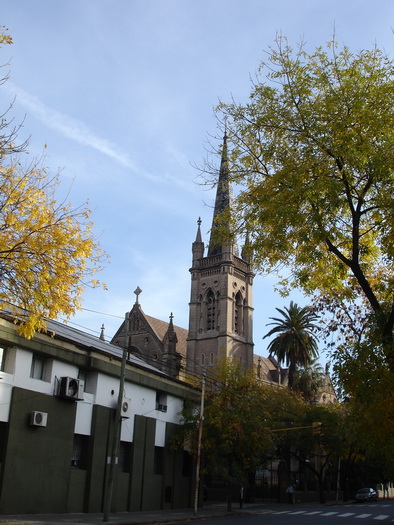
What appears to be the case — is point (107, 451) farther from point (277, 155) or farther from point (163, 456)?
point (277, 155)

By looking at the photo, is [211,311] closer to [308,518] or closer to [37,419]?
[308,518]

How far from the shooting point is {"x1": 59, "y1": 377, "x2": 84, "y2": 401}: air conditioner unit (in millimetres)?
22828

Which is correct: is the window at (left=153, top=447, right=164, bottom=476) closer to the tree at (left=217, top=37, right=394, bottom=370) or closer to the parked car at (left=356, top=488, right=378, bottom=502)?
the tree at (left=217, top=37, right=394, bottom=370)

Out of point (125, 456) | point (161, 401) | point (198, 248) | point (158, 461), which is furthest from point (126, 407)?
point (198, 248)

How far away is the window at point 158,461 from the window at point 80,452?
6.37 metres

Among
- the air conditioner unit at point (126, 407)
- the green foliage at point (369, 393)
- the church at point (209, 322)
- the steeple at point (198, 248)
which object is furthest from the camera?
the steeple at point (198, 248)

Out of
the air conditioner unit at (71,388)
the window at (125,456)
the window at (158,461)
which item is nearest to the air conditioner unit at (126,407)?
the window at (125,456)

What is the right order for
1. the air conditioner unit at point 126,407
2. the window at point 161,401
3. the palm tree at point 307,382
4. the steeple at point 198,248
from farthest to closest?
the steeple at point 198,248, the palm tree at point 307,382, the window at point 161,401, the air conditioner unit at point 126,407

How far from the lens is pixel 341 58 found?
13.9 m

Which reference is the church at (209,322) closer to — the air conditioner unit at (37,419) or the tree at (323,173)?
the air conditioner unit at (37,419)

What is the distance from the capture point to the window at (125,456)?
89.4 ft

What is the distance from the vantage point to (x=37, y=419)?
21.2 m

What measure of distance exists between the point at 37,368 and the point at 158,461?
36.1ft

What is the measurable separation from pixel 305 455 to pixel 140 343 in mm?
29807
